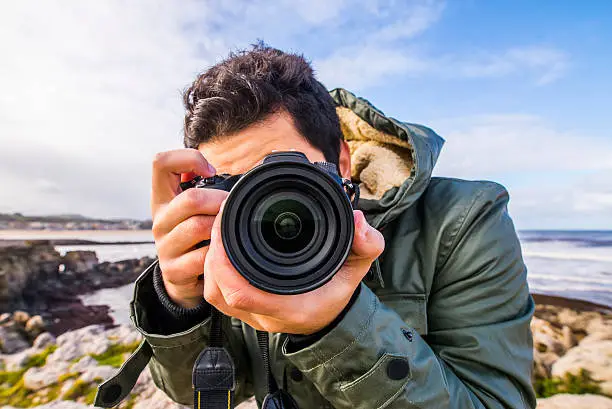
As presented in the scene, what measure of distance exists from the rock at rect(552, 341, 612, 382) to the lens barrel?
3552 mm

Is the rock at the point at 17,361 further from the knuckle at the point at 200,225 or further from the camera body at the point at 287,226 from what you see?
the camera body at the point at 287,226

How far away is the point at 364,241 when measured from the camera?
40.1 inches

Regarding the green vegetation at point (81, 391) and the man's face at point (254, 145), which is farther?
the green vegetation at point (81, 391)

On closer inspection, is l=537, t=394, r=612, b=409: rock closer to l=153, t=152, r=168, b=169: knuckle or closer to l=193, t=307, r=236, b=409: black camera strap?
l=193, t=307, r=236, b=409: black camera strap

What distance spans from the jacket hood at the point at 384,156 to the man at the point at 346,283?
10 mm

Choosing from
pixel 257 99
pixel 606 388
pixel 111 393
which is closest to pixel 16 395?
pixel 111 393

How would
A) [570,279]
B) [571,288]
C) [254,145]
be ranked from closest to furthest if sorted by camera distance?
[254,145]
[571,288]
[570,279]

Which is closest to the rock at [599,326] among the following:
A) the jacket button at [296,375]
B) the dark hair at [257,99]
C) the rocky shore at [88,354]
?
the rocky shore at [88,354]

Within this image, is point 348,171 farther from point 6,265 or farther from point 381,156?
point 6,265

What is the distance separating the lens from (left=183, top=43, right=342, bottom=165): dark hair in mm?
1674

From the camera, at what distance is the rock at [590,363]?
131 inches

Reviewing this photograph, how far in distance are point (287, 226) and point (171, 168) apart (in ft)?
1.89

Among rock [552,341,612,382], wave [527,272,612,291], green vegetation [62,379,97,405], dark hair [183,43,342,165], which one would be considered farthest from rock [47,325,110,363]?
wave [527,272,612,291]

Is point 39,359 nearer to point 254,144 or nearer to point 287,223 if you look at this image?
point 254,144
